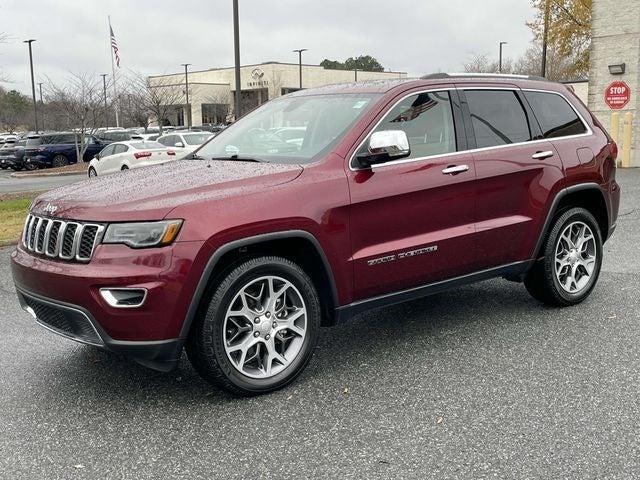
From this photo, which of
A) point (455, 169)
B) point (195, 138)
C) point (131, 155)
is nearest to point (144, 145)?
point (131, 155)

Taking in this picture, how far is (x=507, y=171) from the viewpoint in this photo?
4.86m

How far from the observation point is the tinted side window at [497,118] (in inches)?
192

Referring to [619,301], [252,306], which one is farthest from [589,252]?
[252,306]

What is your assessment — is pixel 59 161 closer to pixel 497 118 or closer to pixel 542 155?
pixel 497 118

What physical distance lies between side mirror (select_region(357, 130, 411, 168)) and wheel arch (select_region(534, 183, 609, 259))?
5.26 ft

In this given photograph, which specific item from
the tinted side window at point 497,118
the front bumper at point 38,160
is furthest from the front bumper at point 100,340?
the front bumper at point 38,160

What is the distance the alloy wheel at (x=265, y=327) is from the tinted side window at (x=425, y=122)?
1.28 m

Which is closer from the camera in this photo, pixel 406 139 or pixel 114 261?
pixel 114 261

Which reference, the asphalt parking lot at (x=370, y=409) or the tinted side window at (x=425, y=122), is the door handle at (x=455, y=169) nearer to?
the tinted side window at (x=425, y=122)

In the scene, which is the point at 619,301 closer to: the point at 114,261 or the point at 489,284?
the point at 489,284

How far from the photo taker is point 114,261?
11.2 ft

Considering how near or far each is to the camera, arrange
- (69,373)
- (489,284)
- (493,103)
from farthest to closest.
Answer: (489,284)
(493,103)
(69,373)

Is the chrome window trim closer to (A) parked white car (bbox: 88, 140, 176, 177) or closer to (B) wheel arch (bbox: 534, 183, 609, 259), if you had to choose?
(B) wheel arch (bbox: 534, 183, 609, 259)

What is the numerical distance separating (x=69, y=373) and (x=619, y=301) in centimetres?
433
